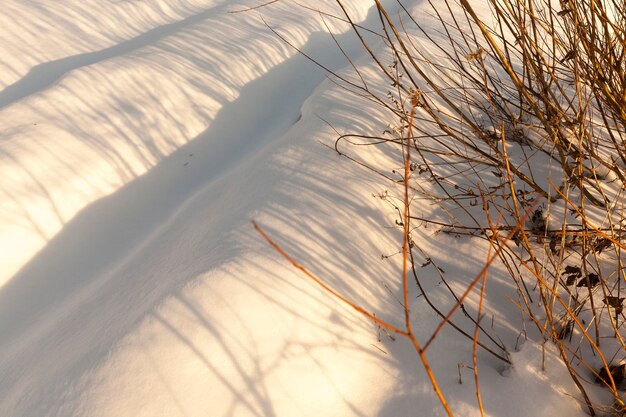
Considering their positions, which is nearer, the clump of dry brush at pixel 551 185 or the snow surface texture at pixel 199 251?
the clump of dry brush at pixel 551 185

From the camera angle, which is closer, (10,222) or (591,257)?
(591,257)

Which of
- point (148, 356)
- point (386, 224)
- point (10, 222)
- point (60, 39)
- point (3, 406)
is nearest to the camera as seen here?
point (148, 356)

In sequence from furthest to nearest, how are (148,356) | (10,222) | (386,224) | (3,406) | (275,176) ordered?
(10,222), (275,176), (386,224), (3,406), (148,356)

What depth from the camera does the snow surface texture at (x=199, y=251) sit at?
1877 millimetres

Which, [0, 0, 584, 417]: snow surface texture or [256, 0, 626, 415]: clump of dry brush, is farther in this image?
[0, 0, 584, 417]: snow surface texture

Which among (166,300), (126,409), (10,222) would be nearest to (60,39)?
(10,222)

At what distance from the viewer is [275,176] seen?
3039 millimetres

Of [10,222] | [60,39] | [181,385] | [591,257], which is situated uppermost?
[60,39]

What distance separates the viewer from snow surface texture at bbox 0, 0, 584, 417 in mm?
1877

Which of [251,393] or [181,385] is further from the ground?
[181,385]

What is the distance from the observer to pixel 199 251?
8.43 feet

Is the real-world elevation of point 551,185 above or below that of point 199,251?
below

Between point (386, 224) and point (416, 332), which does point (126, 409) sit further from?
point (386, 224)

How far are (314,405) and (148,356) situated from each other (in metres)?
0.66
